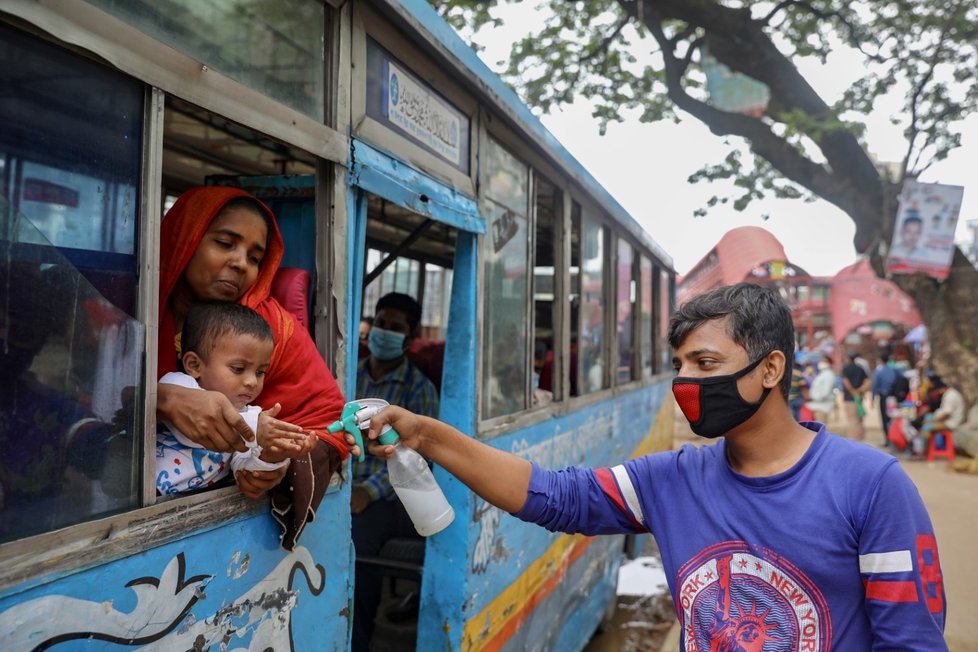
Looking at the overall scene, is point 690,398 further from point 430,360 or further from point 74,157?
point 430,360

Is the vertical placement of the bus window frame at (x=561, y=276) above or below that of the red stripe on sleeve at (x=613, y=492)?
above

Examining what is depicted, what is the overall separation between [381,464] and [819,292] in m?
26.9

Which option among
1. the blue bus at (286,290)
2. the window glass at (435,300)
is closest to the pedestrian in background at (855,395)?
the window glass at (435,300)

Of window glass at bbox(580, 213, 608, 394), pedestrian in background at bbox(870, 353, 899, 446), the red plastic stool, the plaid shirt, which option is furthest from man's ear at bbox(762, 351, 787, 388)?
pedestrian in background at bbox(870, 353, 899, 446)

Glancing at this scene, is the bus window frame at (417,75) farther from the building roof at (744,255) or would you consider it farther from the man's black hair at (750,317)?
the building roof at (744,255)

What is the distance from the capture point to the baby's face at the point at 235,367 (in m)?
1.62

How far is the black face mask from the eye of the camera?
1668mm

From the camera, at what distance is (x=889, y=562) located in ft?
4.57

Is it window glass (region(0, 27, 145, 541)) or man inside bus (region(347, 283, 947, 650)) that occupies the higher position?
window glass (region(0, 27, 145, 541))

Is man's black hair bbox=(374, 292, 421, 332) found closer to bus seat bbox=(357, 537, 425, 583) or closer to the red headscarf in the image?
bus seat bbox=(357, 537, 425, 583)

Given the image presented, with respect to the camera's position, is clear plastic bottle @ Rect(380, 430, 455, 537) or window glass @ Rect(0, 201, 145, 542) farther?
clear plastic bottle @ Rect(380, 430, 455, 537)

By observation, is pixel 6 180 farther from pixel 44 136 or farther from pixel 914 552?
pixel 914 552

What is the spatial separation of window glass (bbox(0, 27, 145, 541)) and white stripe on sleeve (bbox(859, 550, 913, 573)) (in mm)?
1475

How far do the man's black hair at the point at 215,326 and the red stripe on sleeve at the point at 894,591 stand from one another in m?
1.42
